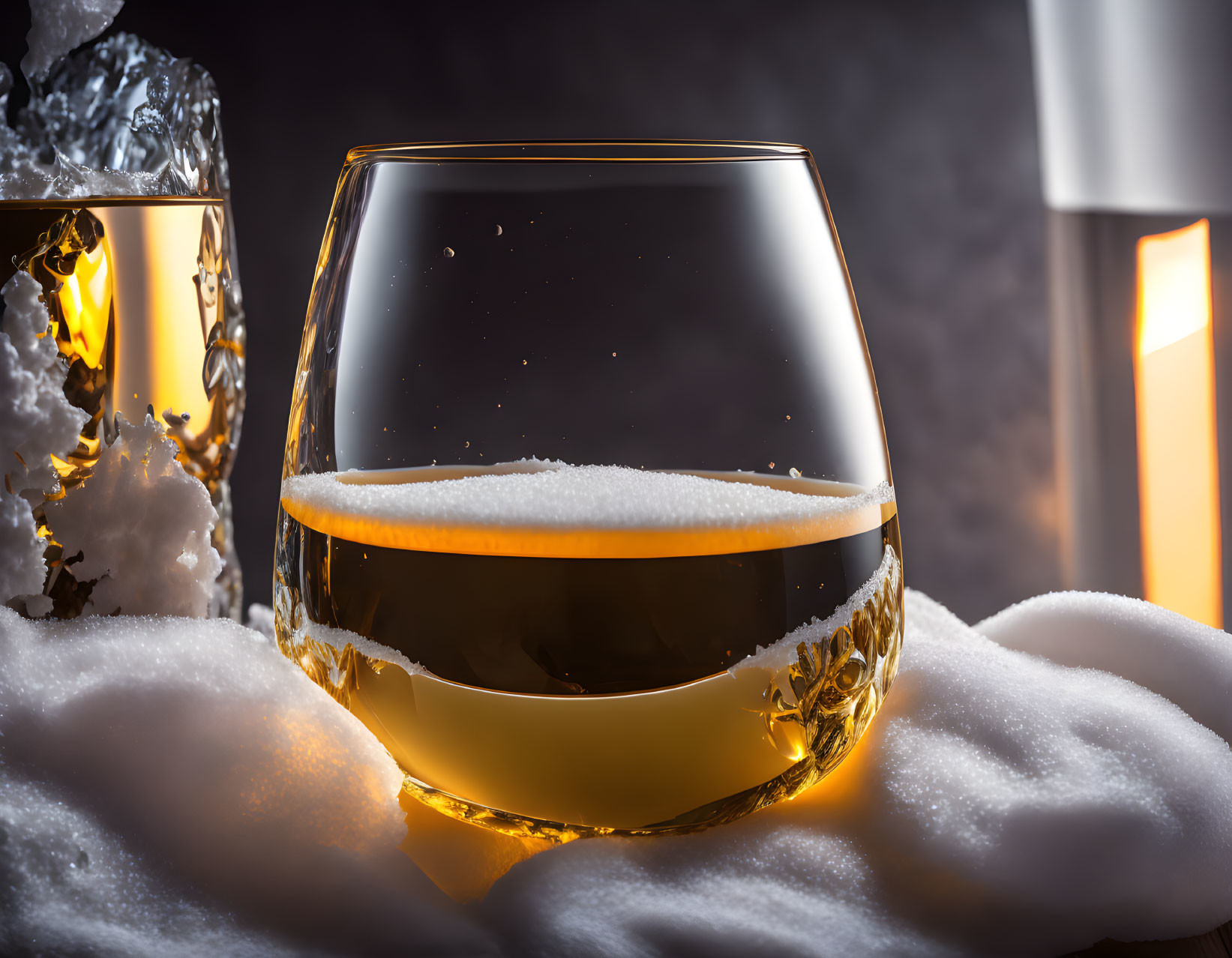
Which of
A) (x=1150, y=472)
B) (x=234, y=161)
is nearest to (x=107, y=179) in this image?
(x=234, y=161)

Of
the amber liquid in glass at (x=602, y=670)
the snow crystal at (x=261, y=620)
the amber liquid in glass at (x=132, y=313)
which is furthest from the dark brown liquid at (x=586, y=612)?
the snow crystal at (x=261, y=620)

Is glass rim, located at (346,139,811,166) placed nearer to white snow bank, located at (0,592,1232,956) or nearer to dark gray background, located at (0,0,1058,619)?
white snow bank, located at (0,592,1232,956)

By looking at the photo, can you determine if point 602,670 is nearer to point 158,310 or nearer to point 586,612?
point 586,612

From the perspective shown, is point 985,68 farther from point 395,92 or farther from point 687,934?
point 687,934

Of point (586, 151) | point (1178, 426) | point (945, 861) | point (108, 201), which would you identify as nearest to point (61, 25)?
point (108, 201)

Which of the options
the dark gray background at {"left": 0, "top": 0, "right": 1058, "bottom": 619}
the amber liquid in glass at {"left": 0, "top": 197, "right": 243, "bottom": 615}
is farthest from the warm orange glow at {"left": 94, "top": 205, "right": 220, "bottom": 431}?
the dark gray background at {"left": 0, "top": 0, "right": 1058, "bottom": 619}
